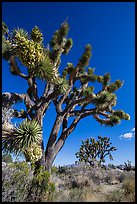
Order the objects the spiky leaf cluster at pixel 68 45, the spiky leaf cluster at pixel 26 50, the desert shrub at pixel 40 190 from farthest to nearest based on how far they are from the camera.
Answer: the spiky leaf cluster at pixel 68 45, the spiky leaf cluster at pixel 26 50, the desert shrub at pixel 40 190

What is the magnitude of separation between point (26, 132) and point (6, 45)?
341cm

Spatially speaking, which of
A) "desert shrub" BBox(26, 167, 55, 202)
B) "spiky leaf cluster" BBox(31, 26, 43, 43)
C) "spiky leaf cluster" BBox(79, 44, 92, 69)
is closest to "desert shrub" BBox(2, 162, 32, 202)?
"desert shrub" BBox(26, 167, 55, 202)

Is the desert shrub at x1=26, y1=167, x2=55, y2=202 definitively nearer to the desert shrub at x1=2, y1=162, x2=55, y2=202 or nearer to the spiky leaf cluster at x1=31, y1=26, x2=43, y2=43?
the desert shrub at x1=2, y1=162, x2=55, y2=202

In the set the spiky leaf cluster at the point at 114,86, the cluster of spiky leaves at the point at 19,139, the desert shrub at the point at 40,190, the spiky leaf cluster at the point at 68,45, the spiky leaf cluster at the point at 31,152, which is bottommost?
the desert shrub at the point at 40,190

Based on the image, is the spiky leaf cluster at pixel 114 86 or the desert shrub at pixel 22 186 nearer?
the desert shrub at pixel 22 186

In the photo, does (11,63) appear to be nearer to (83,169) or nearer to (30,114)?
(30,114)

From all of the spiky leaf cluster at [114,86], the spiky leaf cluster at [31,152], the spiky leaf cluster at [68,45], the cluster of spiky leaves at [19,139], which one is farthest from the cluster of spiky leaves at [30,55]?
the spiky leaf cluster at [114,86]

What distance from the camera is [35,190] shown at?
6406 millimetres

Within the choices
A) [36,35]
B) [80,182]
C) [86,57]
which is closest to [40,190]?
[80,182]

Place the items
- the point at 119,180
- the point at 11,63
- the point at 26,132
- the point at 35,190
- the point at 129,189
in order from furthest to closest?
1. the point at 119,180
2. the point at 11,63
3. the point at 129,189
4. the point at 26,132
5. the point at 35,190

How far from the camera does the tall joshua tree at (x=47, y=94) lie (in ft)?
23.5

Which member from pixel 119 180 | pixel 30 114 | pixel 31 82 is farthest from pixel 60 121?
pixel 119 180

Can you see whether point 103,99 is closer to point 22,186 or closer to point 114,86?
point 114,86

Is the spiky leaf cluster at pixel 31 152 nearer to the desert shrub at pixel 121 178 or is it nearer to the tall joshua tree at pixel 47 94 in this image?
the tall joshua tree at pixel 47 94
